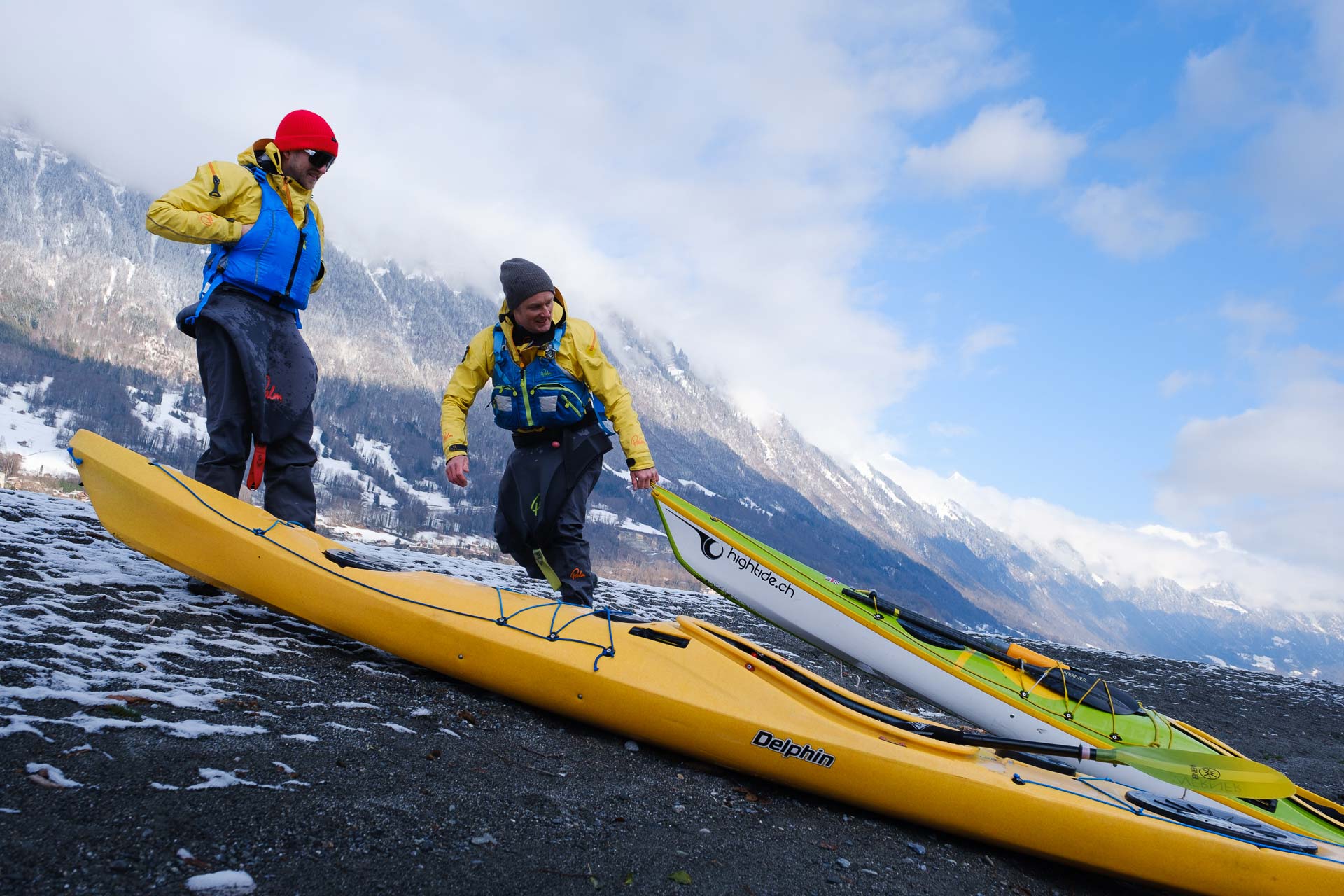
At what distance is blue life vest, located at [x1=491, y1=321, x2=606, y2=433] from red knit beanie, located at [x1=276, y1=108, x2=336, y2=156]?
1662mm

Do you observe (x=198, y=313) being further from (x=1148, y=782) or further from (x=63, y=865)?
(x=1148, y=782)

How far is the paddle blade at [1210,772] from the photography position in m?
3.51

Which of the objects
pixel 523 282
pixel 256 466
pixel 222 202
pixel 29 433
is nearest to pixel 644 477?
pixel 523 282

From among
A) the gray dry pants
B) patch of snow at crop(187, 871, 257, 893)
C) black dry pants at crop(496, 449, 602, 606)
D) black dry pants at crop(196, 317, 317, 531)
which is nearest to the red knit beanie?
black dry pants at crop(196, 317, 317, 531)

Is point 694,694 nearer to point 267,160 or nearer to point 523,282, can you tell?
point 523,282

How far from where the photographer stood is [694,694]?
352 cm

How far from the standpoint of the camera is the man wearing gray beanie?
5.19 m

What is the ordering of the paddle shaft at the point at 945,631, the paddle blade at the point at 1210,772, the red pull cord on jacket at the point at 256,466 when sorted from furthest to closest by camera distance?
the paddle shaft at the point at 945,631 < the red pull cord on jacket at the point at 256,466 < the paddle blade at the point at 1210,772

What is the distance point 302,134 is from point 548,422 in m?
2.54

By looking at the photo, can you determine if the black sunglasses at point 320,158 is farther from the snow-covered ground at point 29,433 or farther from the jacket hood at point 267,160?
the snow-covered ground at point 29,433

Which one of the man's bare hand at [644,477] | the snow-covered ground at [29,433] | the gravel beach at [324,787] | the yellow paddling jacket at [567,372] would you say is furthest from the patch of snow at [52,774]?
the snow-covered ground at [29,433]

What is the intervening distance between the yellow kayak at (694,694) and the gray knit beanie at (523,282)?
6.84ft

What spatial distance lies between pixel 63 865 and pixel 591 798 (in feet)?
5.75

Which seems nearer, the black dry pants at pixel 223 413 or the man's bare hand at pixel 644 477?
the black dry pants at pixel 223 413
